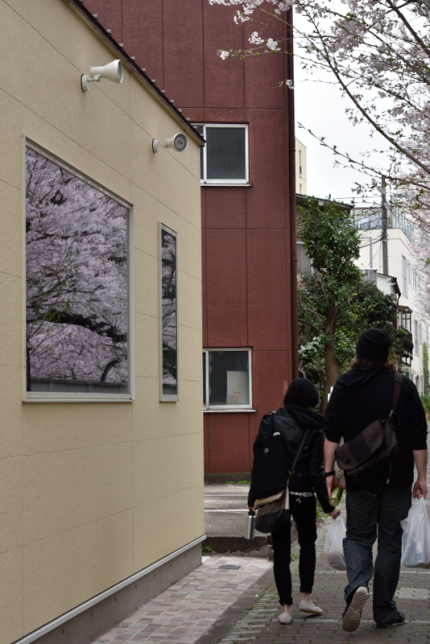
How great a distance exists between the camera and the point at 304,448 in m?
6.82

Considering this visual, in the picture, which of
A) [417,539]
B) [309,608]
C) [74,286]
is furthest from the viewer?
[309,608]

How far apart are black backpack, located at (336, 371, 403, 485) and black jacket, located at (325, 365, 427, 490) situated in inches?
3.1

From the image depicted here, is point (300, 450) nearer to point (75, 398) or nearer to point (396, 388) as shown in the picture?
point (396, 388)

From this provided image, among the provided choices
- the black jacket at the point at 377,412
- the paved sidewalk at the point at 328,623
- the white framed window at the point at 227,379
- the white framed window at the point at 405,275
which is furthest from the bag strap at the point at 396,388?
the white framed window at the point at 405,275

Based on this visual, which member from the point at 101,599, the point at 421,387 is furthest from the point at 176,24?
the point at 421,387

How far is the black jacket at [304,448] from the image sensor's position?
6.78 metres

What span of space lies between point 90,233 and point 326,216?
1465 cm

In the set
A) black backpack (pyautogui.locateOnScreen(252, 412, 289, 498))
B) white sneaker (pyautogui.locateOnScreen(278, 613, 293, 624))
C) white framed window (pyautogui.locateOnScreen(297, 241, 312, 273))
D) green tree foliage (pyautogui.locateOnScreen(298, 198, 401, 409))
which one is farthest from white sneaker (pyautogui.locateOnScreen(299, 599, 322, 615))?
white framed window (pyautogui.locateOnScreen(297, 241, 312, 273))

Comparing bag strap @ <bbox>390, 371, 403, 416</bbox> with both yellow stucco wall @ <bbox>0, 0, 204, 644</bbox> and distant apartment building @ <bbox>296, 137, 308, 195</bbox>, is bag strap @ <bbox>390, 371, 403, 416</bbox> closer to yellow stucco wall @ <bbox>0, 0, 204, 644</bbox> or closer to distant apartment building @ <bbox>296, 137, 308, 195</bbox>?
yellow stucco wall @ <bbox>0, 0, 204, 644</bbox>

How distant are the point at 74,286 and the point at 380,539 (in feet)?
8.65

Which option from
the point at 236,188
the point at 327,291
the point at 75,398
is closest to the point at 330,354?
the point at 327,291

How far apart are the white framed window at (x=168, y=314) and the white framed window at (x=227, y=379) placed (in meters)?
8.26

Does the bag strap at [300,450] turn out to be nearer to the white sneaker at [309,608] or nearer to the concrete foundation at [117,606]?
the white sneaker at [309,608]

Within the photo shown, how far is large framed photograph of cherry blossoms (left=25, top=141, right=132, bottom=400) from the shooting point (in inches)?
215
